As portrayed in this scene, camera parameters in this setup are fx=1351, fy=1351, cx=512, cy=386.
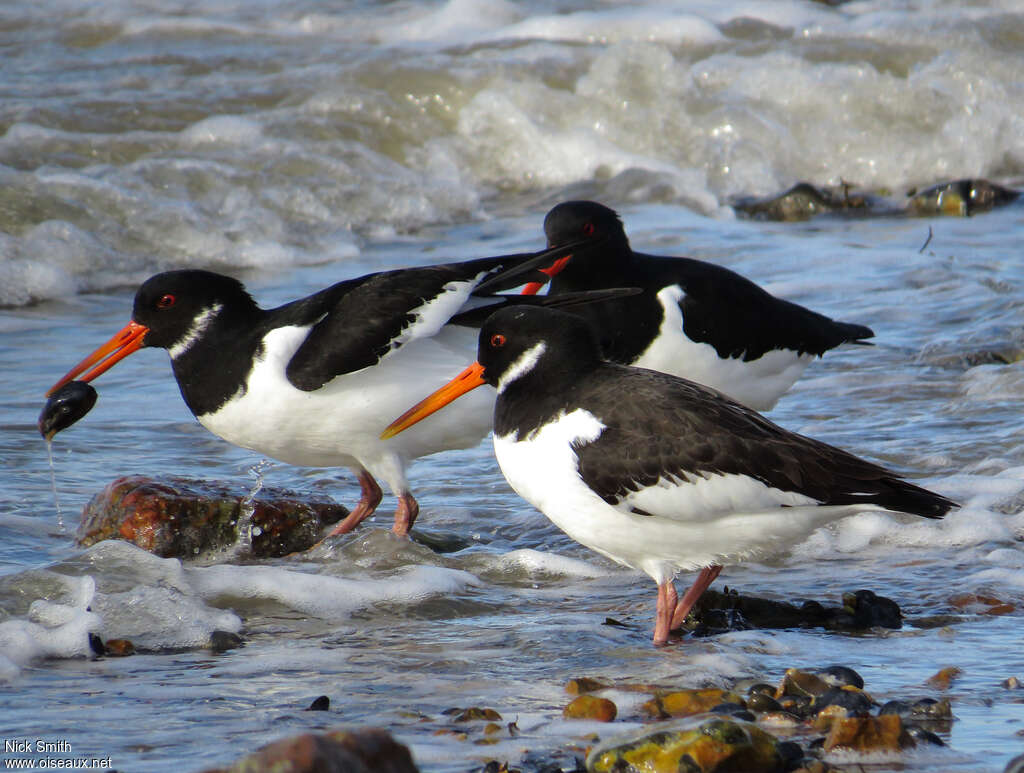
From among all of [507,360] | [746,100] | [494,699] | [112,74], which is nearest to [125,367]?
[507,360]

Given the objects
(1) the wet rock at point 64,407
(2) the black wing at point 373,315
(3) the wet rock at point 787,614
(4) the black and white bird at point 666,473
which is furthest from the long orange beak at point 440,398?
(1) the wet rock at point 64,407

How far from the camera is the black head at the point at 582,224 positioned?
233 inches

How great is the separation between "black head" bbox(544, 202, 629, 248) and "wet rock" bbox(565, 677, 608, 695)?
2627mm

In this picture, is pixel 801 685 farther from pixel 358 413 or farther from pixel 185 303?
pixel 185 303

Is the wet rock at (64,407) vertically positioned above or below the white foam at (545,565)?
above

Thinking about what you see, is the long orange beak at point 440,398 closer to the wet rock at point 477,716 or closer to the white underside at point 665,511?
the white underside at point 665,511

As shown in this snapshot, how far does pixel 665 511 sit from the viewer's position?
4047mm

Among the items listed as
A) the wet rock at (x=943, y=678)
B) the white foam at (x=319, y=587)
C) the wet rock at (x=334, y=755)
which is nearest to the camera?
the wet rock at (x=334, y=755)

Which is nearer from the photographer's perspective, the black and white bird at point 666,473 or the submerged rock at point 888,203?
the black and white bird at point 666,473

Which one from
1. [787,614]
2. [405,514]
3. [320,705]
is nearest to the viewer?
[320,705]

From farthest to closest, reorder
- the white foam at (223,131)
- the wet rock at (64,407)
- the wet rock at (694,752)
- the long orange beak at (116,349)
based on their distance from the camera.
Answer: the white foam at (223,131) < the long orange beak at (116,349) < the wet rock at (64,407) < the wet rock at (694,752)

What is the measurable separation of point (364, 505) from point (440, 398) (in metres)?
0.92

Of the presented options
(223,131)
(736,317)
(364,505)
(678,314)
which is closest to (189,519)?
(364,505)

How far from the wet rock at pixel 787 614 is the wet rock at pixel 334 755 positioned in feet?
6.07
